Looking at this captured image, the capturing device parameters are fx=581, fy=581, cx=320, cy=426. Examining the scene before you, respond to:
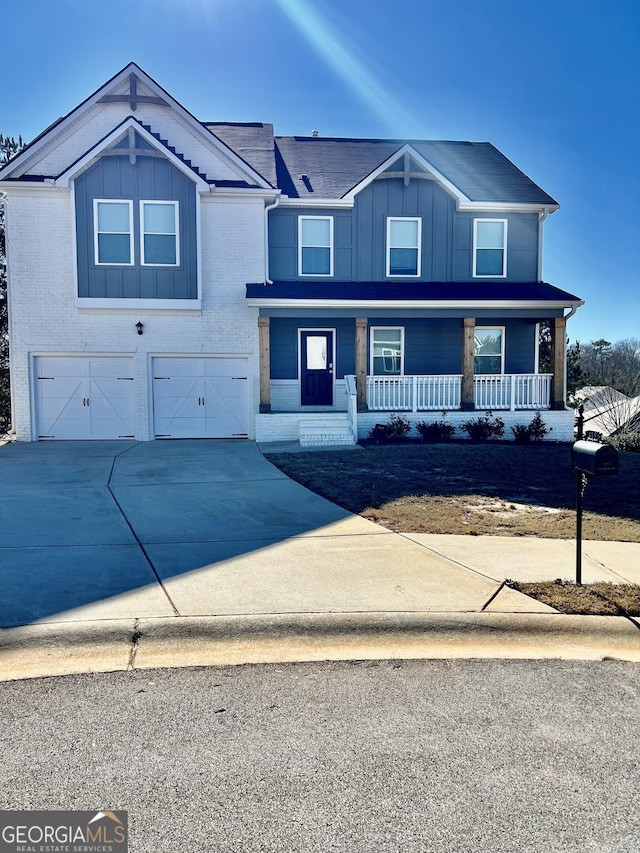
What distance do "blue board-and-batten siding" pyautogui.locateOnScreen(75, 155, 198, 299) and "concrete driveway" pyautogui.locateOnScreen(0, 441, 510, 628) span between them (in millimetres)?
7008

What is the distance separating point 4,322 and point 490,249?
19856 mm

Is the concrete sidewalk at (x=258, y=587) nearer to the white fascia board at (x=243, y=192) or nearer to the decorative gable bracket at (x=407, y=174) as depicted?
the white fascia board at (x=243, y=192)

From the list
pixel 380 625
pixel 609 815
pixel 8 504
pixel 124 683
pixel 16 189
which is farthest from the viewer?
pixel 16 189

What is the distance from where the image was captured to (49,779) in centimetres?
259

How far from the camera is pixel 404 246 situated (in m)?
17.2

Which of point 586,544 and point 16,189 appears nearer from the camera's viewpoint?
point 586,544

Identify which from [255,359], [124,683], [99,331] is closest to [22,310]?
[99,331]

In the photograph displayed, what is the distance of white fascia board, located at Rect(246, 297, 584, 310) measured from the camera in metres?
14.8

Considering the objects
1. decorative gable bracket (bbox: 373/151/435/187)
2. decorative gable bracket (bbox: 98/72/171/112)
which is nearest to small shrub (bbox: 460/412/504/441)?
decorative gable bracket (bbox: 373/151/435/187)

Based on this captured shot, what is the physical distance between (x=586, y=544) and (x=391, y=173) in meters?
13.6

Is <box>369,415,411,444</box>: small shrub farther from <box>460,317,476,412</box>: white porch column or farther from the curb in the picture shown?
the curb

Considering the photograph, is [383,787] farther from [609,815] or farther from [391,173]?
[391,173]

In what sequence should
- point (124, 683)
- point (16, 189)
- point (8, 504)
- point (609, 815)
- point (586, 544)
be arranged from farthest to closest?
point (16, 189) < point (8, 504) < point (586, 544) < point (124, 683) < point (609, 815)

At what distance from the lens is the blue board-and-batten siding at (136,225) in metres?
15.0
